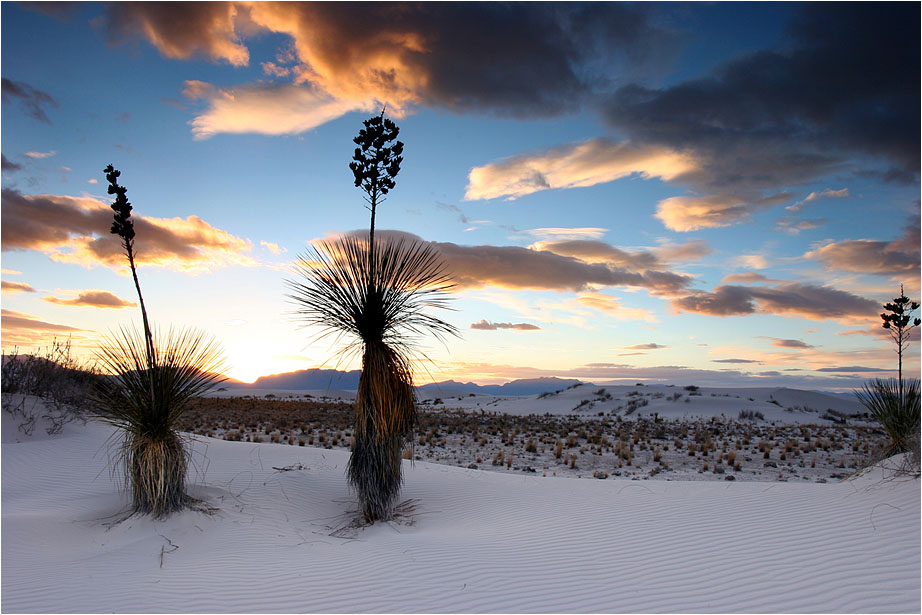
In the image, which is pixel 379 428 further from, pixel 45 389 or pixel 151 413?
pixel 45 389

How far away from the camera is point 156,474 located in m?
8.71

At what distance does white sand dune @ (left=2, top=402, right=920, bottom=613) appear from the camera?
583cm

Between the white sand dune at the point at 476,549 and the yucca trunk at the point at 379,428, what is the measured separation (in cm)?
53

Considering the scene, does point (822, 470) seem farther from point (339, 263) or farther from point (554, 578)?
point (339, 263)

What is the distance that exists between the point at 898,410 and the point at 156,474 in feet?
45.7

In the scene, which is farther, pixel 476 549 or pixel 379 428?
pixel 379 428

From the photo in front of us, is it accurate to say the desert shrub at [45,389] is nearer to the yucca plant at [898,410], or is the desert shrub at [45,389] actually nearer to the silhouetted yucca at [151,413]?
the silhouetted yucca at [151,413]

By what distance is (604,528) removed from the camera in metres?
8.52

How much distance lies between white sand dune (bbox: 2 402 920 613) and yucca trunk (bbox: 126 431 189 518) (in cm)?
28

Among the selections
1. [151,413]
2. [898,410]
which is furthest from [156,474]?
[898,410]

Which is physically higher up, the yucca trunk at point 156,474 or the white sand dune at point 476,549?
the yucca trunk at point 156,474

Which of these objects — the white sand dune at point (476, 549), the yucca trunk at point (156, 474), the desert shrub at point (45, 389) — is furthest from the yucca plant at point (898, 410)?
the desert shrub at point (45, 389)

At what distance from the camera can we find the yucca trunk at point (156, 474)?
28.4ft

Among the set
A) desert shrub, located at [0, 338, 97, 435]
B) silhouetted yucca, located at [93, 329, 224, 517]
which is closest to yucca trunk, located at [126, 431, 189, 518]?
silhouetted yucca, located at [93, 329, 224, 517]
